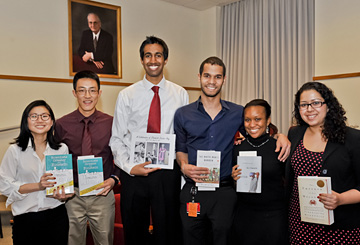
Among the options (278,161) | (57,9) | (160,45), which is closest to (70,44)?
(57,9)

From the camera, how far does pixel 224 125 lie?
8.25 ft

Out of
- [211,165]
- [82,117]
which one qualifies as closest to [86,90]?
[82,117]

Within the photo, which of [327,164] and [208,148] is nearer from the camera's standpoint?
[327,164]

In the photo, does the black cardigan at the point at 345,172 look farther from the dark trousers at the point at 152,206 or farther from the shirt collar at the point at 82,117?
the shirt collar at the point at 82,117

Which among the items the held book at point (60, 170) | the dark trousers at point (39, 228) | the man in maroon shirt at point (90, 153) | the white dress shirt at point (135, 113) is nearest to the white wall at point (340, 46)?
the white dress shirt at point (135, 113)

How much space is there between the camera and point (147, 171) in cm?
243

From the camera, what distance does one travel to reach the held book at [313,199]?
1922mm

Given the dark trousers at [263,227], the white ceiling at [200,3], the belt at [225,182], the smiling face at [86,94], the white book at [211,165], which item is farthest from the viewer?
the white ceiling at [200,3]

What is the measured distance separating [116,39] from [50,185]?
4195mm

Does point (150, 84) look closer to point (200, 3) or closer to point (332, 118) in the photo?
point (332, 118)

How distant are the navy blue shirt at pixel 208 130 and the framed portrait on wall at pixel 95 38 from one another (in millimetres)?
3534

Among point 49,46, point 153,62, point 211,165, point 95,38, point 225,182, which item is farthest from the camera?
point 95,38

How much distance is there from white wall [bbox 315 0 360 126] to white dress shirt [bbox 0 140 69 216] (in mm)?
4535

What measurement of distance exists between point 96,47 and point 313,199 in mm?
4766
